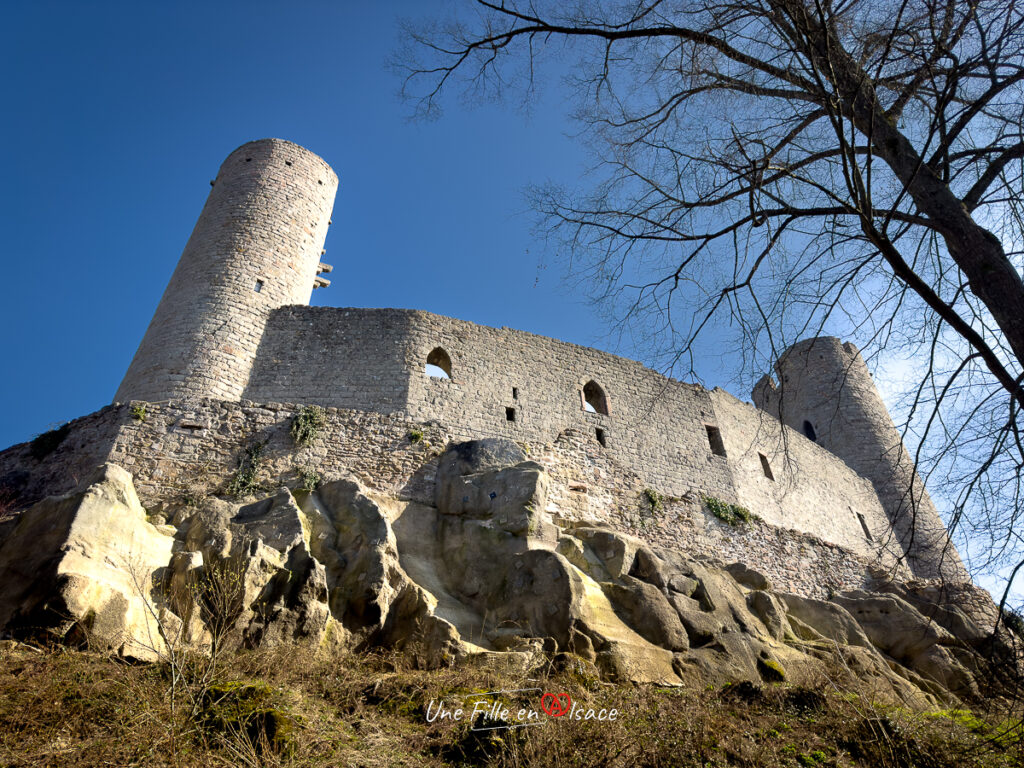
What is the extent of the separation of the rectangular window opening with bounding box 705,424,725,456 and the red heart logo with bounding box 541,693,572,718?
11637 millimetres

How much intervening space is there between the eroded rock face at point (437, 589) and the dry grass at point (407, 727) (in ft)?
1.97

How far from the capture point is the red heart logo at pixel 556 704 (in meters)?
5.12

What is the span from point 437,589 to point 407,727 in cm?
353

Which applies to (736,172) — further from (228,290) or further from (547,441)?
(228,290)

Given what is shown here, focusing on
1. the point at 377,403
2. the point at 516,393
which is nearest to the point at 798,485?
the point at 516,393

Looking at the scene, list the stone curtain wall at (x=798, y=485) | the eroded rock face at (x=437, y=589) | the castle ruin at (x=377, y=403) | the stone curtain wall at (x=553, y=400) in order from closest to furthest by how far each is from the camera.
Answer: the eroded rock face at (x=437, y=589), the castle ruin at (x=377, y=403), the stone curtain wall at (x=553, y=400), the stone curtain wall at (x=798, y=485)

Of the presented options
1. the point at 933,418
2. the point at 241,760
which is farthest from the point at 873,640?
the point at 241,760

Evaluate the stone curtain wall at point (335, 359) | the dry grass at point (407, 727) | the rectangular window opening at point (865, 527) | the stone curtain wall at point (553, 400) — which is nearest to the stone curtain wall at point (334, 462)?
the stone curtain wall at point (553, 400)

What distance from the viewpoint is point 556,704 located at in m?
5.27

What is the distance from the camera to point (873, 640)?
11.1 metres

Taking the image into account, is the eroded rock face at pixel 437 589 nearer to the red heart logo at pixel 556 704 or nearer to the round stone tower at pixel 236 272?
the red heart logo at pixel 556 704

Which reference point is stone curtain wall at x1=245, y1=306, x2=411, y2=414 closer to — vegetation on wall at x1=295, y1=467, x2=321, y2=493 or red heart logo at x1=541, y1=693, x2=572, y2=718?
vegetation on wall at x1=295, y1=467, x2=321, y2=493

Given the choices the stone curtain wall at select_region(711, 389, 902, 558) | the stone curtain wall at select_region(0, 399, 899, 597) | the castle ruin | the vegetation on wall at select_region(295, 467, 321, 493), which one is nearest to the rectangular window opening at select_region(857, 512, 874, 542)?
the stone curtain wall at select_region(711, 389, 902, 558)

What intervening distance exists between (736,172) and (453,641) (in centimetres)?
551
